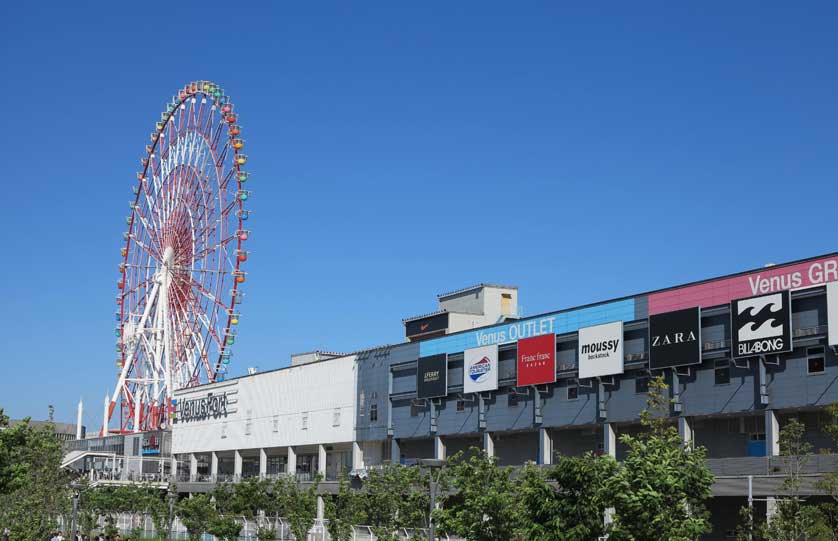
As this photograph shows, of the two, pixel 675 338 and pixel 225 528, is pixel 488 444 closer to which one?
pixel 225 528

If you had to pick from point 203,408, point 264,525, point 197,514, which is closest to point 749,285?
point 264,525

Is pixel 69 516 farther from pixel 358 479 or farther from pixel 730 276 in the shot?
pixel 730 276

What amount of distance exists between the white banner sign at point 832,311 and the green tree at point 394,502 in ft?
79.1

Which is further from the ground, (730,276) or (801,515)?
(730,276)

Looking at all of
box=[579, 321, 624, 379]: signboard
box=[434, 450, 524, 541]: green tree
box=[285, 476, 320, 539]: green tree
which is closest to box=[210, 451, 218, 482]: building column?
box=[285, 476, 320, 539]: green tree

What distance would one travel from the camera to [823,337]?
60562 mm

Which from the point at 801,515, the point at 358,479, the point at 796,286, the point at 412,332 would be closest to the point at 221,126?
the point at 412,332

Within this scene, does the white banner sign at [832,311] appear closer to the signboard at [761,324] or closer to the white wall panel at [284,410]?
the signboard at [761,324]

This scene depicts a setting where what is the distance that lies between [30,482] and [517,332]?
37665 millimetres

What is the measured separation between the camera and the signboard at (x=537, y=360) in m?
78.0

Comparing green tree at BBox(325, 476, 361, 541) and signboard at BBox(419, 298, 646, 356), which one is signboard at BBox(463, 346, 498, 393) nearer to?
signboard at BBox(419, 298, 646, 356)

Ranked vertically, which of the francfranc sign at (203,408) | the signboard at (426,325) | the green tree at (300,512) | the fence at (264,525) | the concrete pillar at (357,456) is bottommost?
the fence at (264,525)

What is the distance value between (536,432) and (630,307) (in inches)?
607

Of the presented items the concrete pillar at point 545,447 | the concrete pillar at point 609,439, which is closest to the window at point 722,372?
the concrete pillar at point 609,439
